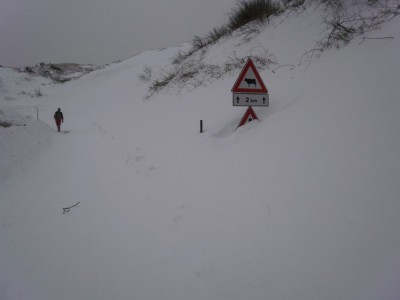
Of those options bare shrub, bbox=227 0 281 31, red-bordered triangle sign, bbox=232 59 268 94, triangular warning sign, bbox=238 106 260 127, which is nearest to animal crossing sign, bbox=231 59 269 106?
red-bordered triangle sign, bbox=232 59 268 94

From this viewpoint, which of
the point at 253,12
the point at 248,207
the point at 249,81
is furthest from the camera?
the point at 253,12

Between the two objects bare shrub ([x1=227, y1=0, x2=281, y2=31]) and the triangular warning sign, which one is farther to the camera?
bare shrub ([x1=227, y1=0, x2=281, y2=31])

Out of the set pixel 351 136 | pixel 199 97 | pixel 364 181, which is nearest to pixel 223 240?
pixel 364 181

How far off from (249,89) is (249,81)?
14 cm

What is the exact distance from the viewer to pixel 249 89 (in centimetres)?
398

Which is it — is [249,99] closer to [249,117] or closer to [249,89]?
[249,89]

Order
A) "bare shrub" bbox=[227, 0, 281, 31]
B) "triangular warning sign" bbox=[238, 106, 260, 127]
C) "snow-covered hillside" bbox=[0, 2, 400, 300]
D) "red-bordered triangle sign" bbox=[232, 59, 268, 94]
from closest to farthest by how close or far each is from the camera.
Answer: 1. "snow-covered hillside" bbox=[0, 2, 400, 300]
2. "red-bordered triangle sign" bbox=[232, 59, 268, 94]
3. "triangular warning sign" bbox=[238, 106, 260, 127]
4. "bare shrub" bbox=[227, 0, 281, 31]

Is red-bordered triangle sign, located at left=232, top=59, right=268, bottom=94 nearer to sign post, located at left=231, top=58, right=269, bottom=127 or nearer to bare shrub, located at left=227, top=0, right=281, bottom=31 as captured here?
sign post, located at left=231, top=58, right=269, bottom=127

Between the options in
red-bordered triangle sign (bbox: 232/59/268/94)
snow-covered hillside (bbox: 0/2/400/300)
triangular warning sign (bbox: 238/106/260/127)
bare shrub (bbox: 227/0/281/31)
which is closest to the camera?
snow-covered hillside (bbox: 0/2/400/300)

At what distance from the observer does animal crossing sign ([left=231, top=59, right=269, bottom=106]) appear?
152 inches

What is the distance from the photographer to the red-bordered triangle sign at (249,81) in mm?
3850

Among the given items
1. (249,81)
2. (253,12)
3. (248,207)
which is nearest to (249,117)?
(249,81)

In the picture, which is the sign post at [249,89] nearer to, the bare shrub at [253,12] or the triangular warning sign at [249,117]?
the triangular warning sign at [249,117]

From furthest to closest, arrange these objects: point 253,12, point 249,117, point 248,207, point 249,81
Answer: point 253,12 → point 249,117 → point 249,81 → point 248,207
